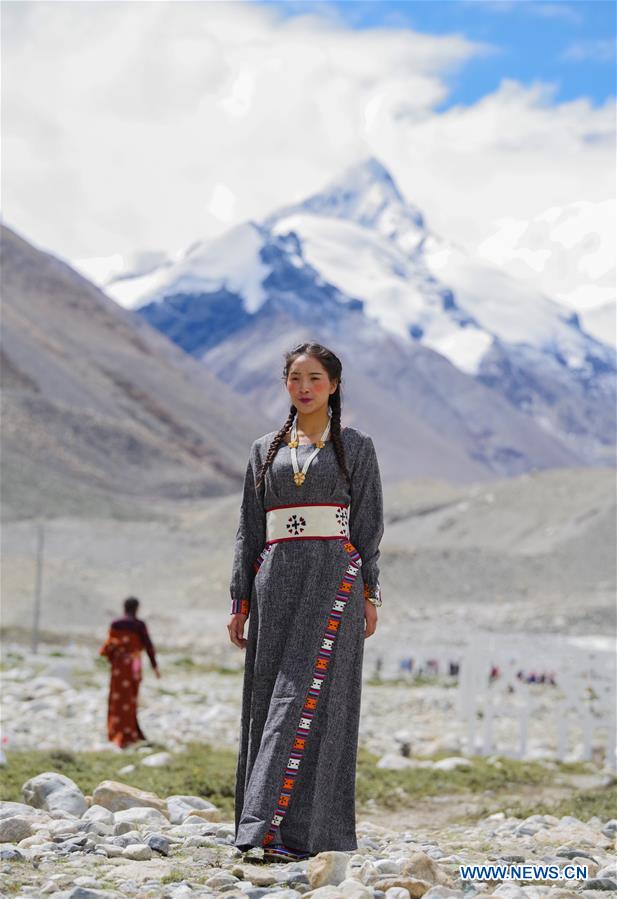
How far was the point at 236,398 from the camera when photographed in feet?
439

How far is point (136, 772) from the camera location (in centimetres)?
883

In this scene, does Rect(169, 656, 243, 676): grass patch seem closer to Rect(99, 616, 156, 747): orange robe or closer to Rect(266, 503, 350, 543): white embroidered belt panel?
Rect(99, 616, 156, 747): orange robe

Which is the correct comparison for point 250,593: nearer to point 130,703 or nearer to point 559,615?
point 130,703

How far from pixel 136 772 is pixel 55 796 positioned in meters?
2.95

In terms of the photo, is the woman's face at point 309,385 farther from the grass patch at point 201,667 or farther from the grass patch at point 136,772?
the grass patch at point 201,667

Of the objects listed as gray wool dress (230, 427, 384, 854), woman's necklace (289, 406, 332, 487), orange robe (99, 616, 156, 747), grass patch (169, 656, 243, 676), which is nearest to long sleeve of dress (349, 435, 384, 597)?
gray wool dress (230, 427, 384, 854)

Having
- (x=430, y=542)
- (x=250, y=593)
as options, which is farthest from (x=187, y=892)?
(x=430, y=542)

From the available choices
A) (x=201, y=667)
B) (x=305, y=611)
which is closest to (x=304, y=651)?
(x=305, y=611)

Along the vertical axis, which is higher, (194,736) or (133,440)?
(133,440)

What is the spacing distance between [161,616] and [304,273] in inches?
6099

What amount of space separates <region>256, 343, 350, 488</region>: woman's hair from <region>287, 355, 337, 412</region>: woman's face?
3 centimetres

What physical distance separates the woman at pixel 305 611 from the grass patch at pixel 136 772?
2198 mm

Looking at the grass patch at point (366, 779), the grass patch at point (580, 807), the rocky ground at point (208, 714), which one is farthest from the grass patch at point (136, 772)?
the grass patch at point (580, 807)

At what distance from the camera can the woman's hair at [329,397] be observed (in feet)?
17.4
